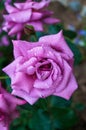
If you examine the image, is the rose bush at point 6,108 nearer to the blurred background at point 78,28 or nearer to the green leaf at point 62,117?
the green leaf at point 62,117

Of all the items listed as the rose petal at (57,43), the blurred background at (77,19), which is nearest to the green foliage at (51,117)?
the rose petal at (57,43)

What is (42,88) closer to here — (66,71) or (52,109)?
(66,71)

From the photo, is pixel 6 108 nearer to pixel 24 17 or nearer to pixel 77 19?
pixel 24 17

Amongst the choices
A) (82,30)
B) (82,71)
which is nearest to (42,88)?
(82,71)

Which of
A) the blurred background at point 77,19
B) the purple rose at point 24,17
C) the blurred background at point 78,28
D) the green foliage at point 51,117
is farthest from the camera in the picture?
the blurred background at point 77,19

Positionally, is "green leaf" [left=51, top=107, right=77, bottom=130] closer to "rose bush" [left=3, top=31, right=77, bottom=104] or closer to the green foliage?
the green foliage

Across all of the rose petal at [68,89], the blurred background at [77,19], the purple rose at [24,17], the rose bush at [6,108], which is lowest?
the blurred background at [77,19]
